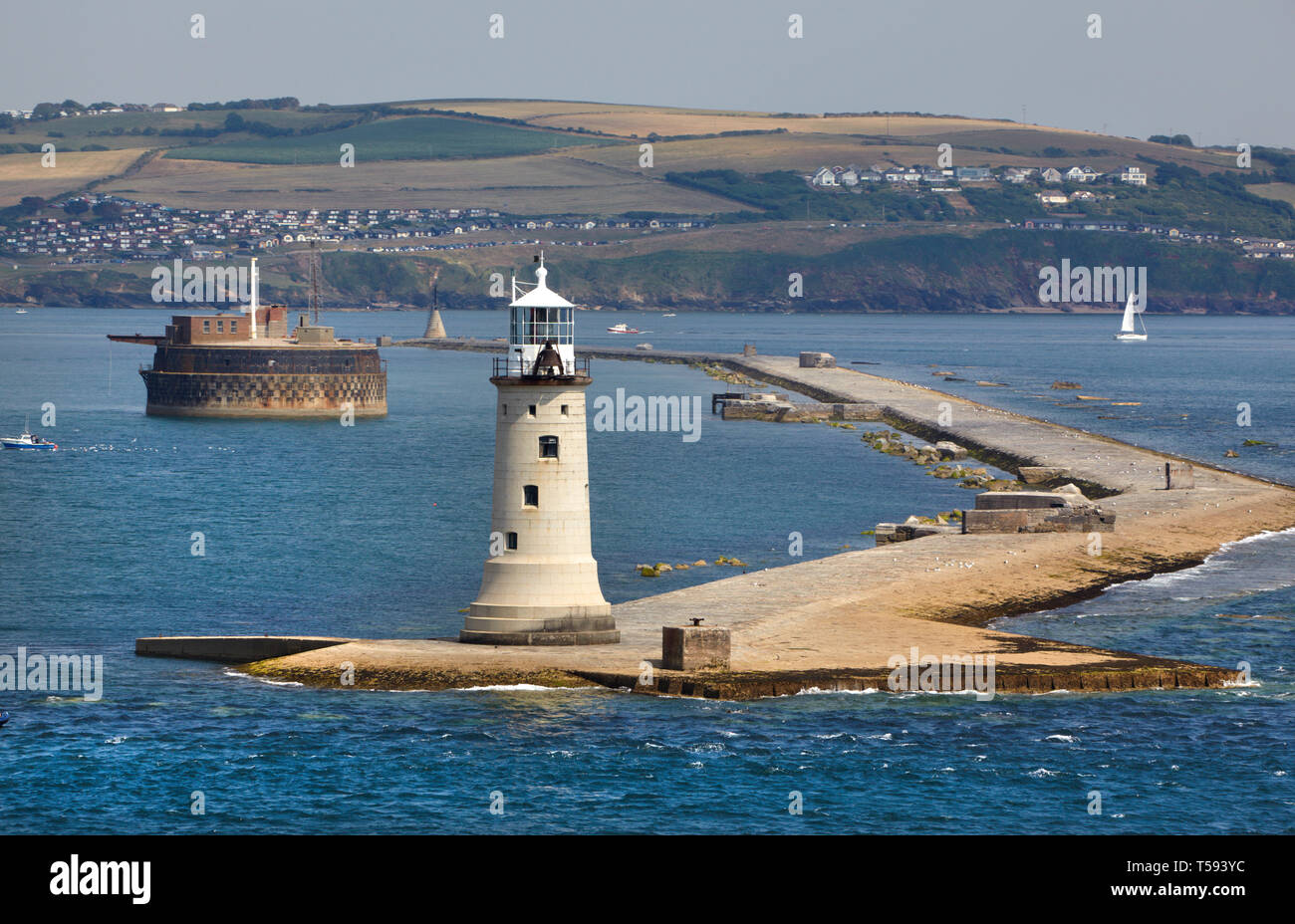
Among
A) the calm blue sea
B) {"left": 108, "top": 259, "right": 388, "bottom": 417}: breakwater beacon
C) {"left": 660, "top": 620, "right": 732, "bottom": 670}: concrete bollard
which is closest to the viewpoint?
the calm blue sea

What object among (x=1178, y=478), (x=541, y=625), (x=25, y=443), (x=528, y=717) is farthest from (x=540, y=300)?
(x=25, y=443)

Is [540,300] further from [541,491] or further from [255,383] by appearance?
[255,383]

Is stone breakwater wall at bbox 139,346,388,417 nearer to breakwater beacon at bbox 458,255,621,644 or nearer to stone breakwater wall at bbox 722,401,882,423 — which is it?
stone breakwater wall at bbox 722,401,882,423

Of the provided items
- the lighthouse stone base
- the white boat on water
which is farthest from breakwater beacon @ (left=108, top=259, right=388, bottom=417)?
the lighthouse stone base

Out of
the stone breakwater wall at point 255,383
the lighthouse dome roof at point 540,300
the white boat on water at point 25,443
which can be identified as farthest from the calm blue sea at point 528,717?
the stone breakwater wall at point 255,383

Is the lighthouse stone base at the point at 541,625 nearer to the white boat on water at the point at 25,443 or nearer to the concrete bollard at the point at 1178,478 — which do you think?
the concrete bollard at the point at 1178,478
